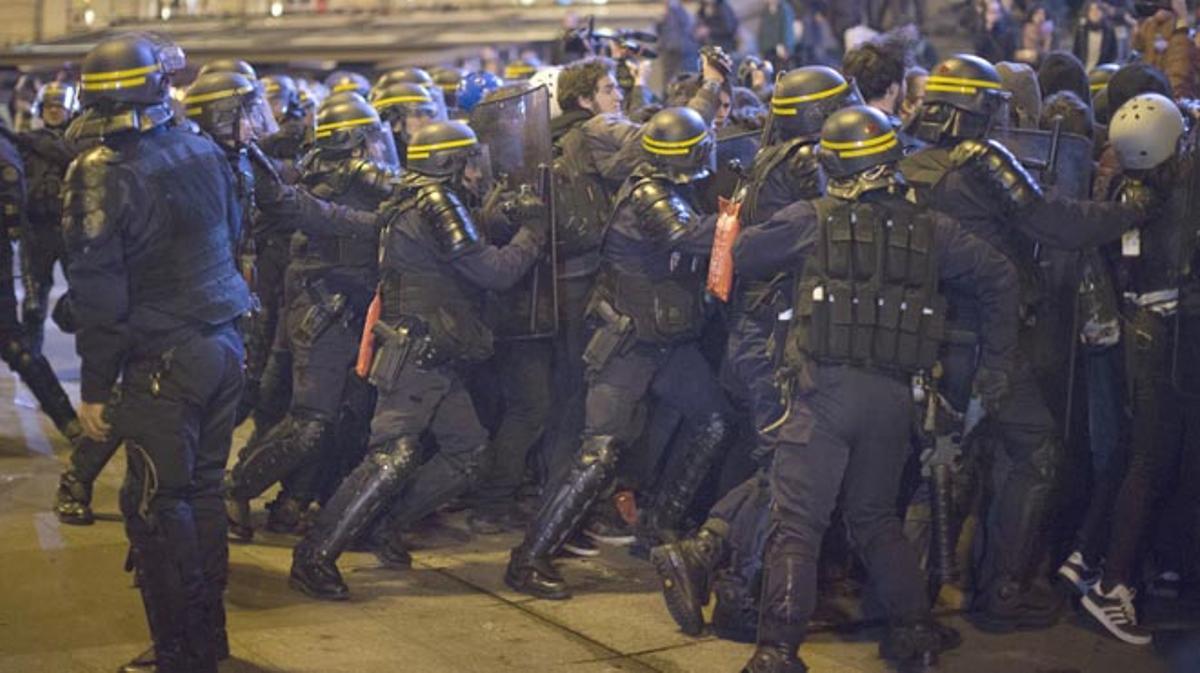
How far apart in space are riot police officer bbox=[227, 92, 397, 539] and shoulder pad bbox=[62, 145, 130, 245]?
2.13 metres

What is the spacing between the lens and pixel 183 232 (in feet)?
19.8

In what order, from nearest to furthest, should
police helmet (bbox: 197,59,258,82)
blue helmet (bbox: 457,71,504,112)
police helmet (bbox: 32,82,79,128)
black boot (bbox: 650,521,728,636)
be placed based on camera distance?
black boot (bbox: 650,521,728,636) < police helmet (bbox: 197,59,258,82) < blue helmet (bbox: 457,71,504,112) < police helmet (bbox: 32,82,79,128)

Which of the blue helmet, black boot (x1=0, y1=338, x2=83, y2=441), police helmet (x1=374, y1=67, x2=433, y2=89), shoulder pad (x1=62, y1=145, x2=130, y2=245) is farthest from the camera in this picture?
the blue helmet

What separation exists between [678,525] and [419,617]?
1353mm

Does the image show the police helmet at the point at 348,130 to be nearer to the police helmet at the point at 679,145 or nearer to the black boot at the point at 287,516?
the police helmet at the point at 679,145

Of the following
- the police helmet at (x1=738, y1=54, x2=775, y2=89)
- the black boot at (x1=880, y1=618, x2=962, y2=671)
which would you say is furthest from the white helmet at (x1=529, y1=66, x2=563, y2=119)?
the black boot at (x1=880, y1=618, x2=962, y2=671)

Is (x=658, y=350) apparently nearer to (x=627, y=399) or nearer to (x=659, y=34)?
(x=627, y=399)

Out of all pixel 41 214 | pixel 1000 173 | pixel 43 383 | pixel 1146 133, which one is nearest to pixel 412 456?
pixel 1000 173

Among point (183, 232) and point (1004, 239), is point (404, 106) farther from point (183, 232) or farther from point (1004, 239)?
point (1004, 239)

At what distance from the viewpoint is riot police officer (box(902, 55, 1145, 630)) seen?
6.43m

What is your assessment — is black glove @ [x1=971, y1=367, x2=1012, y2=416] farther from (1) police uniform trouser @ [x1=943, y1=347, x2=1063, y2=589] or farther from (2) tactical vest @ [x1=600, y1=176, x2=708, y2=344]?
(2) tactical vest @ [x1=600, y1=176, x2=708, y2=344]

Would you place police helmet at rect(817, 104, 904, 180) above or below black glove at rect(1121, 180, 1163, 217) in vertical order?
above

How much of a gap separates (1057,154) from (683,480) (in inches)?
82.5

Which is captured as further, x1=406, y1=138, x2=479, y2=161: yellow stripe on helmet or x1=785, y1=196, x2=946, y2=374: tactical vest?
x1=406, y1=138, x2=479, y2=161: yellow stripe on helmet
